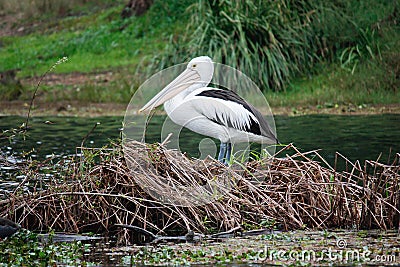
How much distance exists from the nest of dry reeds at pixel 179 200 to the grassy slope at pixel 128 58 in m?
10.9

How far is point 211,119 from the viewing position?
9.00 metres

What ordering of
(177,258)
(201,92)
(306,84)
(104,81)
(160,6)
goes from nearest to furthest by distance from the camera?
(177,258)
(201,92)
(306,84)
(104,81)
(160,6)

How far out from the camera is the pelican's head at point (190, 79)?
9109 millimetres

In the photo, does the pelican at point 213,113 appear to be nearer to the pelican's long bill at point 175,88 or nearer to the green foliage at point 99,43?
the pelican's long bill at point 175,88

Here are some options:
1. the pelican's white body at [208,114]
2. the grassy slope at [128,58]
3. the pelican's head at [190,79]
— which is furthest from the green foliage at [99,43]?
the pelican's white body at [208,114]

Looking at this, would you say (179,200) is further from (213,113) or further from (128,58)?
(128,58)

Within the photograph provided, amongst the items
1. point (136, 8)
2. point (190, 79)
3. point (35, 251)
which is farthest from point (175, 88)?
point (136, 8)

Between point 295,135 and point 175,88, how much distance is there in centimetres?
642

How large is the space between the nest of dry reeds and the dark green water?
169 inches

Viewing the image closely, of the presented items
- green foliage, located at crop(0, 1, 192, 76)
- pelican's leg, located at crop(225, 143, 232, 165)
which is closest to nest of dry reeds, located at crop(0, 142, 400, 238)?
pelican's leg, located at crop(225, 143, 232, 165)

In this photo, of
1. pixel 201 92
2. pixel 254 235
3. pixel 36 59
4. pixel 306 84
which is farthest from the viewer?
pixel 36 59

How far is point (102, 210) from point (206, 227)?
99cm

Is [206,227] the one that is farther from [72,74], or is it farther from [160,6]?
[160,6]

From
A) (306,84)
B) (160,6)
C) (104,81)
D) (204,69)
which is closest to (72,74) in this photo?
(104,81)
